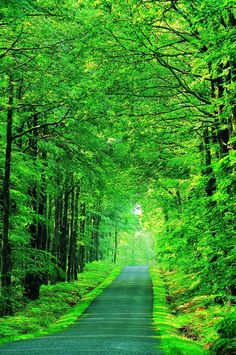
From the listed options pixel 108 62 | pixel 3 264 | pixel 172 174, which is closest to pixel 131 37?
pixel 108 62

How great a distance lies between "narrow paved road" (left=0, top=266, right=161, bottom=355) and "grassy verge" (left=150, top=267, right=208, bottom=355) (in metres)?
Result: 0.31

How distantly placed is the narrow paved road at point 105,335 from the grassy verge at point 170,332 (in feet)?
1.01

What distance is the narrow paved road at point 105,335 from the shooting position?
10625mm

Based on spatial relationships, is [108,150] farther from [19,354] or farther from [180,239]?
[19,354]

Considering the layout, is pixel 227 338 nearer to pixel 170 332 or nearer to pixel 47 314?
pixel 170 332

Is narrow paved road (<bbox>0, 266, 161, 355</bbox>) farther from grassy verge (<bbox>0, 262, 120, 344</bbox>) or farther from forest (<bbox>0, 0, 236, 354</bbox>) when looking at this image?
forest (<bbox>0, 0, 236, 354</bbox>)

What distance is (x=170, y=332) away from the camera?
1473cm

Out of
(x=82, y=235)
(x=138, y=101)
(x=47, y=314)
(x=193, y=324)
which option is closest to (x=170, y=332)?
(x=193, y=324)

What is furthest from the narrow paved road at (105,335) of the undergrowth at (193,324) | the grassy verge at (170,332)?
the undergrowth at (193,324)

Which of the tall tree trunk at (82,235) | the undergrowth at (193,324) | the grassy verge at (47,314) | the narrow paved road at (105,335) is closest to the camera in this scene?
the undergrowth at (193,324)

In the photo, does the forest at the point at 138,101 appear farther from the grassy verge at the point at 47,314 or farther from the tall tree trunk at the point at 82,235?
the tall tree trunk at the point at 82,235

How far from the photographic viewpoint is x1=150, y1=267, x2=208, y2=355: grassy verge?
10859 millimetres

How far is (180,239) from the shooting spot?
12.3 metres

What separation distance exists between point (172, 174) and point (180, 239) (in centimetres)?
1335
